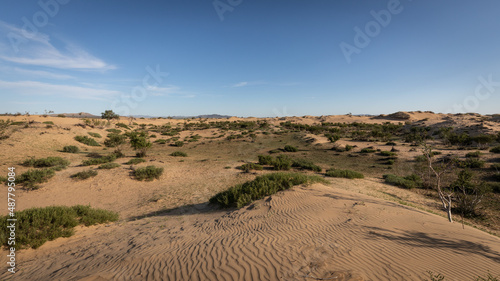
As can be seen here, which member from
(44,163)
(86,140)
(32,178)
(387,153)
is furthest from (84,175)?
(387,153)

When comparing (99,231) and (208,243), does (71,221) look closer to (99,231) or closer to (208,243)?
(99,231)

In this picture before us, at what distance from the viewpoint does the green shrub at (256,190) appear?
8078 mm

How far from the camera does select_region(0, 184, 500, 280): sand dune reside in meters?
Answer: 3.70

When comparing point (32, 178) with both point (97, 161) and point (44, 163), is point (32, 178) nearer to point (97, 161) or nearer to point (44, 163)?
point (44, 163)

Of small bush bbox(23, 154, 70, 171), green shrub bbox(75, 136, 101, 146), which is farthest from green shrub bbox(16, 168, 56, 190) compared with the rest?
green shrub bbox(75, 136, 101, 146)

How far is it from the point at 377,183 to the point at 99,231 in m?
13.9

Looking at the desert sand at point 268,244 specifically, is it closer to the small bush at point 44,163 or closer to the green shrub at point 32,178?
the green shrub at point 32,178

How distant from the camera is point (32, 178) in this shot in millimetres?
10172

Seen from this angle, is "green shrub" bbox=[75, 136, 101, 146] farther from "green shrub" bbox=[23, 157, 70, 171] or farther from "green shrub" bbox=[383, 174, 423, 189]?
"green shrub" bbox=[383, 174, 423, 189]

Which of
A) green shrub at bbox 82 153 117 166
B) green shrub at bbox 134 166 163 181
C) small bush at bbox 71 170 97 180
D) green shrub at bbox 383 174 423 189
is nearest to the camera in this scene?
small bush at bbox 71 170 97 180

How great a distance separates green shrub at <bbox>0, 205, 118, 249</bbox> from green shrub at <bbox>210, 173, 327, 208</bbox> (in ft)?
14.8

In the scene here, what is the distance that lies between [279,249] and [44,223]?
6607 millimetres

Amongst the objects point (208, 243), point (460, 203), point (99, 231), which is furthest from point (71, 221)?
point (460, 203)

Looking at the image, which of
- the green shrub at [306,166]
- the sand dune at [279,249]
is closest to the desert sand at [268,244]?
the sand dune at [279,249]
